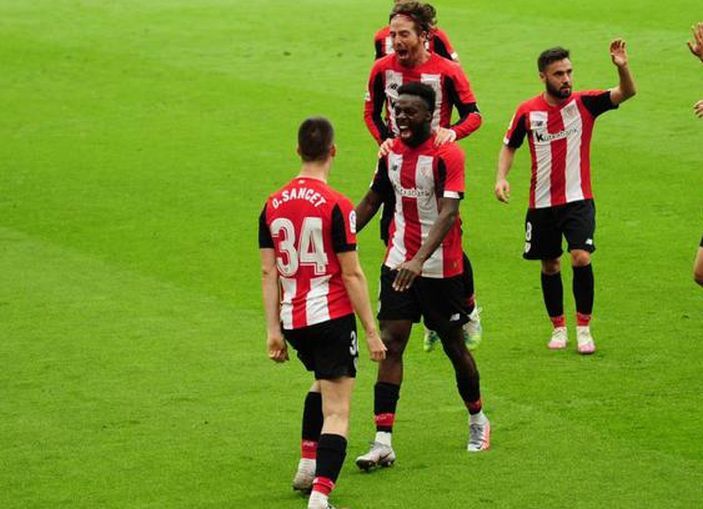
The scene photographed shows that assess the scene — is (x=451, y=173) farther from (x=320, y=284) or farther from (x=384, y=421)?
(x=384, y=421)

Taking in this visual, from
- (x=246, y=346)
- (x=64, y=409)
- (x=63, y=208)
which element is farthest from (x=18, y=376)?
(x=63, y=208)

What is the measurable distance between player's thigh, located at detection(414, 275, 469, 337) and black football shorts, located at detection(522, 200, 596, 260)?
8.01 ft

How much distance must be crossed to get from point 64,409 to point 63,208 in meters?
6.97

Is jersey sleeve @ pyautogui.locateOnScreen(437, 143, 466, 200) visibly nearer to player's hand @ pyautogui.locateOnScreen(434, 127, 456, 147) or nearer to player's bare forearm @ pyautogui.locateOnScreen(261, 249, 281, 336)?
player's hand @ pyautogui.locateOnScreen(434, 127, 456, 147)

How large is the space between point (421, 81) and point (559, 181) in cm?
140

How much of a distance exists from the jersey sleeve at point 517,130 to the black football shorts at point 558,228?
0.54 meters

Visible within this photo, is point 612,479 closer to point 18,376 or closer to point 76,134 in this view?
point 18,376

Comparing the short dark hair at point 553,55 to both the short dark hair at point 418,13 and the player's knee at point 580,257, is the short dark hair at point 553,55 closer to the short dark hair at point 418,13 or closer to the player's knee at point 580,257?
the short dark hair at point 418,13

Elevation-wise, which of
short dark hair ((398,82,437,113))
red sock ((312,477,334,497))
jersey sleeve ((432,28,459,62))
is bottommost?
red sock ((312,477,334,497))

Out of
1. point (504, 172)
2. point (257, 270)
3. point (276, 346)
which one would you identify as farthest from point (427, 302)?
point (257, 270)

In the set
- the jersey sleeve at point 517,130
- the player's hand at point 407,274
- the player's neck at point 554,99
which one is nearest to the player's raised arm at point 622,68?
the player's neck at point 554,99

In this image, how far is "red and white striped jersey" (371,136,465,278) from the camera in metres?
9.27

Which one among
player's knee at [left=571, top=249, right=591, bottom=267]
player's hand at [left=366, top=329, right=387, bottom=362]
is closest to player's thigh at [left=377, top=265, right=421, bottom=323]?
player's hand at [left=366, top=329, right=387, bottom=362]

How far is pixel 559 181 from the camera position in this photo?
11812 millimetres
